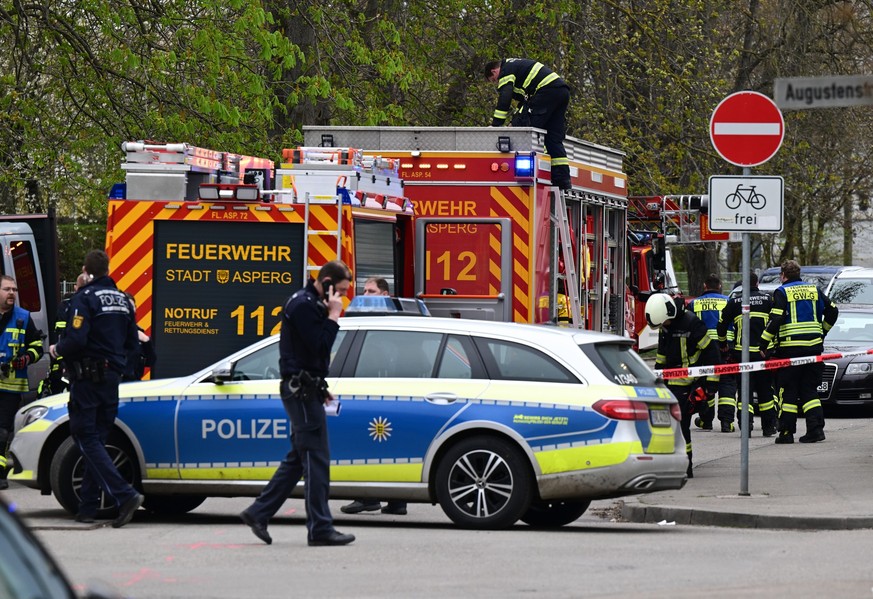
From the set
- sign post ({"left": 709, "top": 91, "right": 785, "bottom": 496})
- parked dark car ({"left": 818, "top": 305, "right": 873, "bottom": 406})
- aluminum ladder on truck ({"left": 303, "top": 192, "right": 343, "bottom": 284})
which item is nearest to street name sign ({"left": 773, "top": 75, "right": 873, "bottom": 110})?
sign post ({"left": 709, "top": 91, "right": 785, "bottom": 496})

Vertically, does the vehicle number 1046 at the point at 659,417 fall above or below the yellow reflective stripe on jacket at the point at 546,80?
below

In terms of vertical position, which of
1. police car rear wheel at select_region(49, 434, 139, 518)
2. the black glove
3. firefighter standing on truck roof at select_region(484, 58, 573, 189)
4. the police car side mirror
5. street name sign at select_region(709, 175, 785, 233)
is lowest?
police car rear wheel at select_region(49, 434, 139, 518)

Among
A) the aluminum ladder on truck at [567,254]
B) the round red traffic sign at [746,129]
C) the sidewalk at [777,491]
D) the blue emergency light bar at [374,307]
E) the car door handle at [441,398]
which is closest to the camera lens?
the car door handle at [441,398]

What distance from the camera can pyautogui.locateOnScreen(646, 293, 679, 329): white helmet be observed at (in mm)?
14891

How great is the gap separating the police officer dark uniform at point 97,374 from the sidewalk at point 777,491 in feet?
13.3

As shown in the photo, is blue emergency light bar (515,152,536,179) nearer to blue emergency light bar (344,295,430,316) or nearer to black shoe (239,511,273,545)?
blue emergency light bar (344,295,430,316)

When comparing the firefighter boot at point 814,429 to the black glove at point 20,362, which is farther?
the firefighter boot at point 814,429

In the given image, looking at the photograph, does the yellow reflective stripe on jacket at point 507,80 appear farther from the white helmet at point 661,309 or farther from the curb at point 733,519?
the curb at point 733,519

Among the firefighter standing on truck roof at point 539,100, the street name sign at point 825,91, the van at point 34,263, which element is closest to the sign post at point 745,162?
the firefighter standing on truck roof at point 539,100

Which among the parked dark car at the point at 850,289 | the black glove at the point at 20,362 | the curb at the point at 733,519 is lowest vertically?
the curb at the point at 733,519

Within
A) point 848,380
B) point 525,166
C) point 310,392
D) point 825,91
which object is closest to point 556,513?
point 310,392

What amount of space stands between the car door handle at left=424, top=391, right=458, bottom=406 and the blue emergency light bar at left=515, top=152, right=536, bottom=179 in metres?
4.90

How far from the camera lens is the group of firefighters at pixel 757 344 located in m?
15.2

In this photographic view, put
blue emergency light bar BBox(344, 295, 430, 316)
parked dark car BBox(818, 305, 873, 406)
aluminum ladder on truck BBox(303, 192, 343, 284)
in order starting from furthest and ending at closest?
parked dark car BBox(818, 305, 873, 406)
aluminum ladder on truck BBox(303, 192, 343, 284)
blue emergency light bar BBox(344, 295, 430, 316)
